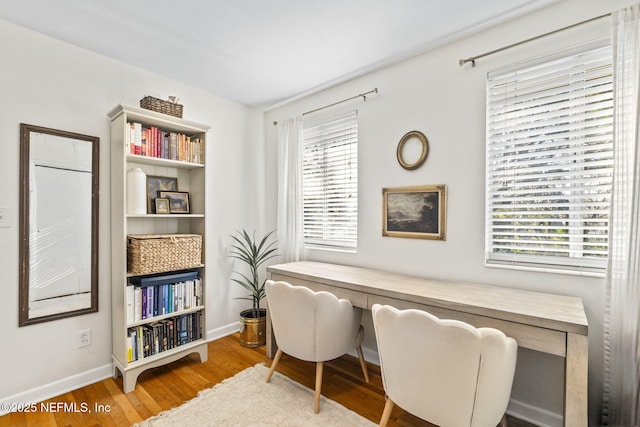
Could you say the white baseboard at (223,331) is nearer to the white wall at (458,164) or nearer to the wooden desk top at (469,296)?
the wooden desk top at (469,296)

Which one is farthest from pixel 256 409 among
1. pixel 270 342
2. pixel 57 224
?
pixel 57 224

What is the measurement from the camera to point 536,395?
1.80 metres

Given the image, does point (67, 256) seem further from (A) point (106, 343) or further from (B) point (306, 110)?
(B) point (306, 110)

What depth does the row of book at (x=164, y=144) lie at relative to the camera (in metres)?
2.25

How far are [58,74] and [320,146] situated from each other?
6.98 feet

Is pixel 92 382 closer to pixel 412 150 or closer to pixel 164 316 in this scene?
pixel 164 316

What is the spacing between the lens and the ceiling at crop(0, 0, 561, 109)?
5.81 ft

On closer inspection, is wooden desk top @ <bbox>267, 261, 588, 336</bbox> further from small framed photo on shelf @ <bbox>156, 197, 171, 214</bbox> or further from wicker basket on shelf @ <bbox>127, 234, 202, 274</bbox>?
small framed photo on shelf @ <bbox>156, 197, 171, 214</bbox>

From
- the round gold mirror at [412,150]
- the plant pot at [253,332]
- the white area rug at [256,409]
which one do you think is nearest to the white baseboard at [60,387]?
the white area rug at [256,409]

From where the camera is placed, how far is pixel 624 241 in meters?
1.48

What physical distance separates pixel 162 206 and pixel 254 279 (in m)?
1.13

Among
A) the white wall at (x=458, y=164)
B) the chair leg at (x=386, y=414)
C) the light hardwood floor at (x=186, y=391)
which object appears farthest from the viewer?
the light hardwood floor at (x=186, y=391)

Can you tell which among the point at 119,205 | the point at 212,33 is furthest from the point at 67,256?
the point at 212,33

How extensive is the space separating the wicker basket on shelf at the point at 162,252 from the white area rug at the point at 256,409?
0.97 metres
